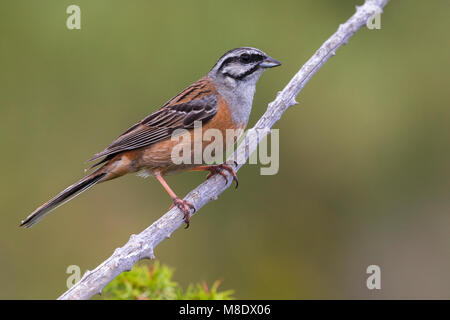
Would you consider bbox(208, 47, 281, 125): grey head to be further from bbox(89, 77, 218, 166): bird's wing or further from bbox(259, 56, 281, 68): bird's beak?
bbox(89, 77, 218, 166): bird's wing

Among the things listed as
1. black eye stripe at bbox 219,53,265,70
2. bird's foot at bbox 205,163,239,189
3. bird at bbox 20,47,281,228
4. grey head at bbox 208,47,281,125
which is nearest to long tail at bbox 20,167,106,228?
bird at bbox 20,47,281,228

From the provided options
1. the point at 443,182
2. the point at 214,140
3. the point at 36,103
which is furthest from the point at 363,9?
the point at 36,103

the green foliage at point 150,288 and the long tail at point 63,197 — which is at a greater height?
the long tail at point 63,197

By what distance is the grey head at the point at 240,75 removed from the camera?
5387 mm

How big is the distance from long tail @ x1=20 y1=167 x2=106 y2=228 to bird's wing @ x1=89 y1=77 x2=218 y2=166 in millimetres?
230

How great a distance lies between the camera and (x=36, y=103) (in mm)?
6992

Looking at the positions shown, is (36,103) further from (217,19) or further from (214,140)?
(214,140)

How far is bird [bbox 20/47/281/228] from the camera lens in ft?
17.1

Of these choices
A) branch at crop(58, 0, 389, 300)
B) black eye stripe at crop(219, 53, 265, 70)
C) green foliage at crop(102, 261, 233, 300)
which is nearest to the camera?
branch at crop(58, 0, 389, 300)

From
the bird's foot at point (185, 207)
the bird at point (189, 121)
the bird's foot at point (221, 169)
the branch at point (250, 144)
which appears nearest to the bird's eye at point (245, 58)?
the bird at point (189, 121)

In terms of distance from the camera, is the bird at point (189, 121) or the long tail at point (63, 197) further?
the bird at point (189, 121)

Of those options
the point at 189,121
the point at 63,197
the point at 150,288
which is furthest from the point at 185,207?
the point at 189,121

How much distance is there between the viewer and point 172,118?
5.48m

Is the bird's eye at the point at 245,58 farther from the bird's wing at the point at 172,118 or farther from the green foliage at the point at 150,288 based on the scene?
the green foliage at the point at 150,288
